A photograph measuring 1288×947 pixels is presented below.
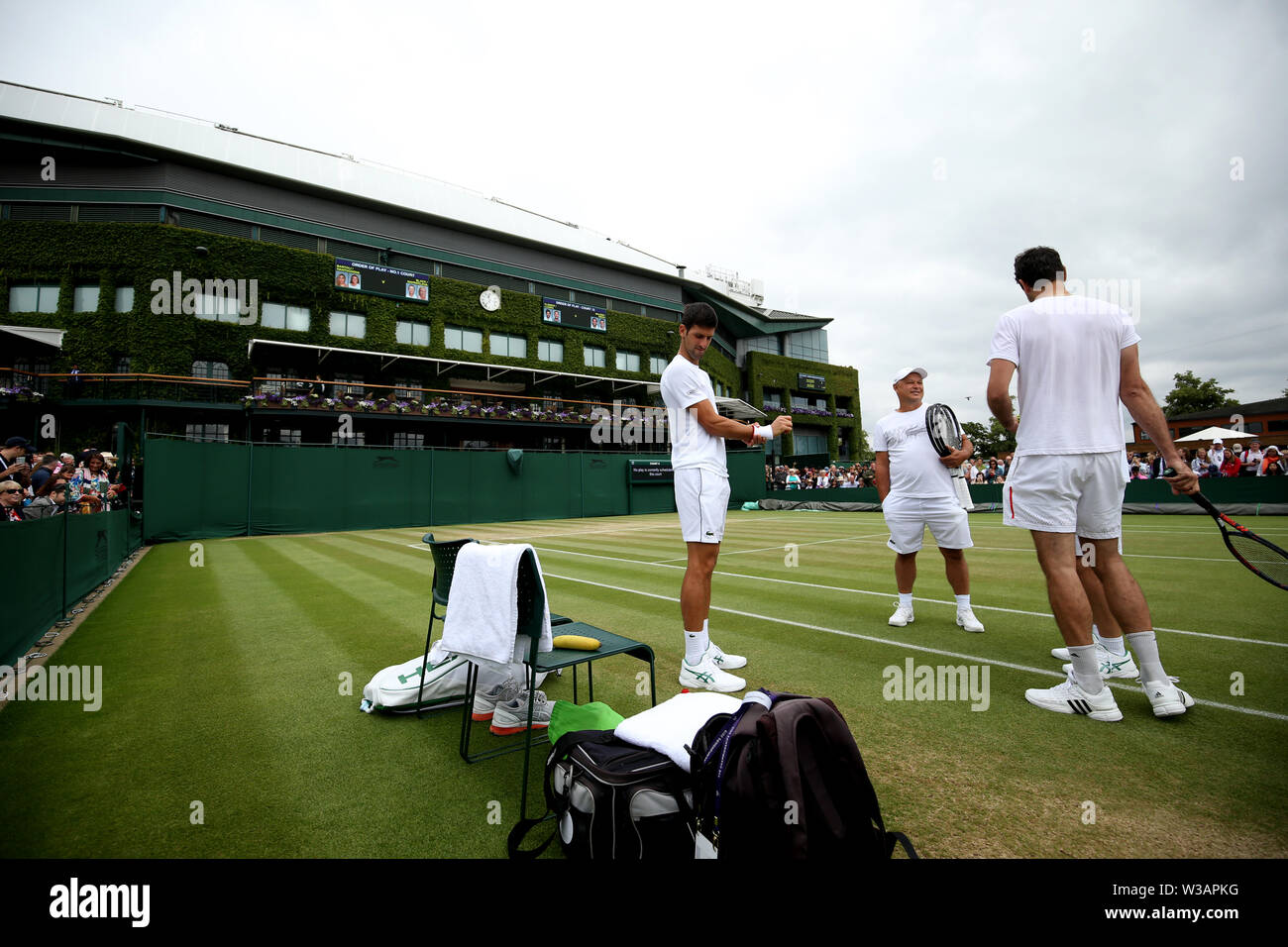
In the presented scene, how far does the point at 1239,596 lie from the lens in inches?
239

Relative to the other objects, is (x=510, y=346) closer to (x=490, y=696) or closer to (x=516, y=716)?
(x=490, y=696)

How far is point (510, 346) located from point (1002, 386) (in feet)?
125

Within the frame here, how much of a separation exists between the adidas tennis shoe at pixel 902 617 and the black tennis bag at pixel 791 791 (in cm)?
371

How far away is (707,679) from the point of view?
3900 millimetres

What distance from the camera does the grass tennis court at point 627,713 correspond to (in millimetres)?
2318

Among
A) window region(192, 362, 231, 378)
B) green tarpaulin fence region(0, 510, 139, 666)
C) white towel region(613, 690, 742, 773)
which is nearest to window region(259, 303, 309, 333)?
window region(192, 362, 231, 378)

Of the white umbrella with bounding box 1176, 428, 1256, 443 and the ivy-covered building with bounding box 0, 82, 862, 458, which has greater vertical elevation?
the ivy-covered building with bounding box 0, 82, 862, 458

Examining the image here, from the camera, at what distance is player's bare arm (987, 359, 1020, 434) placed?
3.48 meters

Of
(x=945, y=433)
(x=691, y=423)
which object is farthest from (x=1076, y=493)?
(x=691, y=423)

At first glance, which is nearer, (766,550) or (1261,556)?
(1261,556)

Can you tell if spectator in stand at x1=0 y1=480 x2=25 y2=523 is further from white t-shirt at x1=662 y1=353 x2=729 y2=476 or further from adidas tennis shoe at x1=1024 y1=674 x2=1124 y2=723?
adidas tennis shoe at x1=1024 y1=674 x2=1124 y2=723

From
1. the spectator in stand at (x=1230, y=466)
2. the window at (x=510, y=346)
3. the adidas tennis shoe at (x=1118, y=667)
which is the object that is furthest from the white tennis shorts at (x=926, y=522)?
the window at (x=510, y=346)

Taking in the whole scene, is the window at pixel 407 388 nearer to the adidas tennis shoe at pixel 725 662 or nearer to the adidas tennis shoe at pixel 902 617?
the adidas tennis shoe at pixel 902 617

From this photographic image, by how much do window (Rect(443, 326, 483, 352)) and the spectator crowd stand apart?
861 inches
